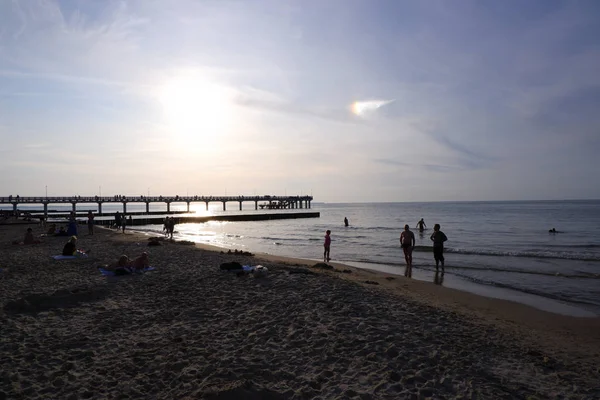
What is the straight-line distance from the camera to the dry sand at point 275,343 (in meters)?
4.40

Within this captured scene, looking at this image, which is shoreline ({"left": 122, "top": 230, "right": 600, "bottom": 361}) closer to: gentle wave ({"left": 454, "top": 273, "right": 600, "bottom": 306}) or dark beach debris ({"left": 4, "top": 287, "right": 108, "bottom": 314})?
gentle wave ({"left": 454, "top": 273, "right": 600, "bottom": 306})

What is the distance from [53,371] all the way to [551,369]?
6265 mm

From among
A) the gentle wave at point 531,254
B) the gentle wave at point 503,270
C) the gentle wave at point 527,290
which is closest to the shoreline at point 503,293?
the gentle wave at point 527,290

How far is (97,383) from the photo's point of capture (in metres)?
4.41

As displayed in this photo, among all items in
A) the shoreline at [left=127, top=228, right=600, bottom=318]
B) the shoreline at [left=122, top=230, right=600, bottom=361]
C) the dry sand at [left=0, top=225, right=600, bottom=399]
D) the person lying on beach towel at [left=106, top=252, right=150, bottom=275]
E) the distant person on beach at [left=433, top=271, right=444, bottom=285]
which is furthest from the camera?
the distant person on beach at [left=433, top=271, right=444, bottom=285]

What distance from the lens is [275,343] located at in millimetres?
5785

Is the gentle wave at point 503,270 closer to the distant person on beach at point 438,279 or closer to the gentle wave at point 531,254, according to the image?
the distant person on beach at point 438,279

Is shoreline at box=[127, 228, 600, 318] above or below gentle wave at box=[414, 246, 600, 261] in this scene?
below

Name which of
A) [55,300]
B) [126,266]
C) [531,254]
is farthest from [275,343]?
[531,254]

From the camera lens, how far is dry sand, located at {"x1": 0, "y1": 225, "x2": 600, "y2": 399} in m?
4.40

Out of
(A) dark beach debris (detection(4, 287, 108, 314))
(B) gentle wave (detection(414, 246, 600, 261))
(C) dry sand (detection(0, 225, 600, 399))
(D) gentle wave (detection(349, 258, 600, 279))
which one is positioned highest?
(A) dark beach debris (detection(4, 287, 108, 314))

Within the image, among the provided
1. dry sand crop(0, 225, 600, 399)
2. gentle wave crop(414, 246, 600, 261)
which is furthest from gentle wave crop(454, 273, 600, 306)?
gentle wave crop(414, 246, 600, 261)

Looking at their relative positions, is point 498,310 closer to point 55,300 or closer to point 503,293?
point 503,293

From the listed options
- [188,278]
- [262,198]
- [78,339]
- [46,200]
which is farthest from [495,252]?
[262,198]
